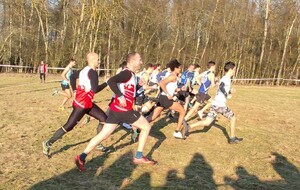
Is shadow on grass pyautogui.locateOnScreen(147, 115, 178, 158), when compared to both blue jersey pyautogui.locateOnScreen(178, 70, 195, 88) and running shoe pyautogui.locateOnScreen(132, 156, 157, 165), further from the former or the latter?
blue jersey pyautogui.locateOnScreen(178, 70, 195, 88)

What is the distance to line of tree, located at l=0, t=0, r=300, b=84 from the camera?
37.5m

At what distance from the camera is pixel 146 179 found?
593 centimetres

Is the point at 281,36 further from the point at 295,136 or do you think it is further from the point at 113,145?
the point at 113,145

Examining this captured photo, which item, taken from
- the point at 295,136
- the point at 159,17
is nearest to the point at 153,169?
the point at 295,136

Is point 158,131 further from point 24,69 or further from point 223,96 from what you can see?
point 24,69

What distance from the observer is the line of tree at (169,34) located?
37531 mm

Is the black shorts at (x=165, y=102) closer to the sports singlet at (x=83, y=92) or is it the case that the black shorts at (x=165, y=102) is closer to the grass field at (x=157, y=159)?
the grass field at (x=157, y=159)

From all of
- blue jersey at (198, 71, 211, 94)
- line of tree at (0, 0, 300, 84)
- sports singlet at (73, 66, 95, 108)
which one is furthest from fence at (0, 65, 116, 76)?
sports singlet at (73, 66, 95, 108)

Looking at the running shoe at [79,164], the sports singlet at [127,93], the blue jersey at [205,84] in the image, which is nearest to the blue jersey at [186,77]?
the blue jersey at [205,84]

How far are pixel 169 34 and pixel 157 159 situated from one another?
1365 inches

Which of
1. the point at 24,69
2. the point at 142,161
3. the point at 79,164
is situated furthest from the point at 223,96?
the point at 24,69

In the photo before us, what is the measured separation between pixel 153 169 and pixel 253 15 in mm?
38101

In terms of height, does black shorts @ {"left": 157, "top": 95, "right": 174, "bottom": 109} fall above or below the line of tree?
below

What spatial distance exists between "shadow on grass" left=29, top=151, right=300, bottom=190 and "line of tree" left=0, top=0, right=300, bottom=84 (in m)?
30.0
